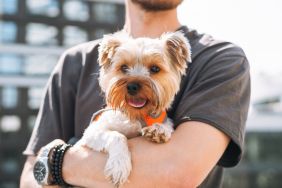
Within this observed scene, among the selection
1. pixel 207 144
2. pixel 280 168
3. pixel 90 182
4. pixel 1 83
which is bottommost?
pixel 280 168

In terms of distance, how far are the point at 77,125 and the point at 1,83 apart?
2209 inches

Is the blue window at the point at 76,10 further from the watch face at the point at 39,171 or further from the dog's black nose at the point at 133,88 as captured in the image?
the dog's black nose at the point at 133,88

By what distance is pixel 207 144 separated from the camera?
12.5 ft

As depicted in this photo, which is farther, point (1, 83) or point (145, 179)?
point (1, 83)

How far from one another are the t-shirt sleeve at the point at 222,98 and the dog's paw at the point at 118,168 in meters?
0.49

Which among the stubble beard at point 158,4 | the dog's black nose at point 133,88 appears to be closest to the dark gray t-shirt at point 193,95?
the stubble beard at point 158,4

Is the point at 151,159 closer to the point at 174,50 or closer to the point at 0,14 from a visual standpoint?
the point at 174,50

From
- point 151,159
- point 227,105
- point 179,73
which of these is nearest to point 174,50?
point 179,73

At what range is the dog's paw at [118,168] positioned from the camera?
12.1 ft

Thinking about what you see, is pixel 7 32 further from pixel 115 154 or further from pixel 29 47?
pixel 115 154

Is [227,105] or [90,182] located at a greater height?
[227,105]

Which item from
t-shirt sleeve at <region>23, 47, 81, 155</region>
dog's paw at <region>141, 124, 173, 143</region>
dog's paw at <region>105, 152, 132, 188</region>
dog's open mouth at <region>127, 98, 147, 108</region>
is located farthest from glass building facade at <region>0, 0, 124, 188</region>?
dog's paw at <region>105, 152, 132, 188</region>

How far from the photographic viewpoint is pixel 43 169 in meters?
4.13

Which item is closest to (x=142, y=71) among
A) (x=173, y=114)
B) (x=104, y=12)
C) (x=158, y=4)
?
(x=173, y=114)
